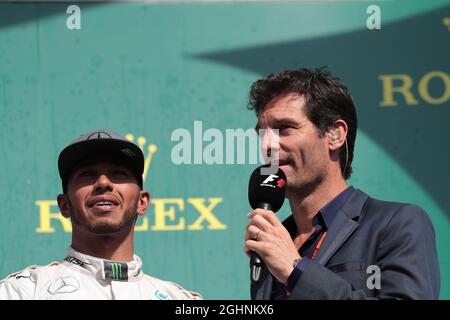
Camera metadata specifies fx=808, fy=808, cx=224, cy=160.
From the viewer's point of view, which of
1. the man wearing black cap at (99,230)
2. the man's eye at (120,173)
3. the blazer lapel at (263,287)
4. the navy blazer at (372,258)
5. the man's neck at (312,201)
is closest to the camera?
the navy blazer at (372,258)

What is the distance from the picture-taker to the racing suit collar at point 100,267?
2.28 m

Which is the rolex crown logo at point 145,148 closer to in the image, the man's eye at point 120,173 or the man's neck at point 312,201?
the man's neck at point 312,201

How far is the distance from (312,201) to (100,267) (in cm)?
73

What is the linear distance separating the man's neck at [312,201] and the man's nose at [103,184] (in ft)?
2.05

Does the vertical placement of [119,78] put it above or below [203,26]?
below

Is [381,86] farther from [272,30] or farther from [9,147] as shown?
[9,147]

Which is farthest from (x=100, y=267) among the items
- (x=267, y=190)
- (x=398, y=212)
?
(x=398, y=212)

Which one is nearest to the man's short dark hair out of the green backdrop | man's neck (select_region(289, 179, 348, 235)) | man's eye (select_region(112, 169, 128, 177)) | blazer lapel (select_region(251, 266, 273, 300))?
Result: man's neck (select_region(289, 179, 348, 235))

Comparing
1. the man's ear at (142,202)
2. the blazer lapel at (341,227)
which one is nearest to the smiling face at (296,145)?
the blazer lapel at (341,227)

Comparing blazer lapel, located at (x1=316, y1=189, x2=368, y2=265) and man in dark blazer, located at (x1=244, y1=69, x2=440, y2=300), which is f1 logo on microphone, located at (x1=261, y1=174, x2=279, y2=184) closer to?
man in dark blazer, located at (x1=244, y1=69, x2=440, y2=300)

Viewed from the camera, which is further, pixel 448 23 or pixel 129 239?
pixel 448 23

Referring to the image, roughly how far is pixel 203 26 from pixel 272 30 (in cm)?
33

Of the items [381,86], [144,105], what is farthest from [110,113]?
[381,86]
